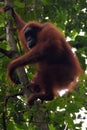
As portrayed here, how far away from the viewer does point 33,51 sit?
2838 mm

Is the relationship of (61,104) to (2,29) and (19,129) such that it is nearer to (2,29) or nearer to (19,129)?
(19,129)

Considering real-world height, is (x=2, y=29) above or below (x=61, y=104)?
above

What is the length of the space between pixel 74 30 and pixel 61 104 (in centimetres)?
195

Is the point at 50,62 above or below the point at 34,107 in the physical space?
above

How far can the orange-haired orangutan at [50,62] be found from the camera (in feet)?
9.73

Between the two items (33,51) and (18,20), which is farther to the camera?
(18,20)

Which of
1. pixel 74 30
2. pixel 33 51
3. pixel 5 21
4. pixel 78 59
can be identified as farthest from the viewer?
pixel 74 30

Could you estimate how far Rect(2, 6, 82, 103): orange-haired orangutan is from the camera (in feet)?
9.73

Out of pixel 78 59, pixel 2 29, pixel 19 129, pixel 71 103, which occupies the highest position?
pixel 2 29

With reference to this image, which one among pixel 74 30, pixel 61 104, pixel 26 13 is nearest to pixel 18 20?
pixel 26 13

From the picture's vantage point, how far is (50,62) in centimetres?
300

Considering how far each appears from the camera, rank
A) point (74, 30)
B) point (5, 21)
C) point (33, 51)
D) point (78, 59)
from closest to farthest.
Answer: point (33, 51)
point (5, 21)
point (78, 59)
point (74, 30)

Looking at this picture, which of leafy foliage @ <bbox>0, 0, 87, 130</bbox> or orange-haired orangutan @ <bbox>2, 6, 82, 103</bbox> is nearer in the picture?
orange-haired orangutan @ <bbox>2, 6, 82, 103</bbox>

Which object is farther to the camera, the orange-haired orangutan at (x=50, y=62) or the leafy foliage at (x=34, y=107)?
the leafy foliage at (x=34, y=107)
